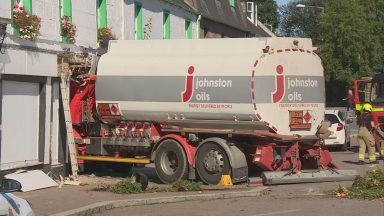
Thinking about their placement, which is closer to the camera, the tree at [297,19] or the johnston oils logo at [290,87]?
the johnston oils logo at [290,87]

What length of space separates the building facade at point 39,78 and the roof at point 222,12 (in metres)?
13.7

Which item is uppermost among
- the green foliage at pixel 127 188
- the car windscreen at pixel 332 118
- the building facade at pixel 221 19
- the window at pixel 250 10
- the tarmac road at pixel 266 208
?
the window at pixel 250 10

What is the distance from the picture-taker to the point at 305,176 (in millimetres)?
14320

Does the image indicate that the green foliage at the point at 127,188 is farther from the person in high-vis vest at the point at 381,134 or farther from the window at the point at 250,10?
the window at the point at 250,10

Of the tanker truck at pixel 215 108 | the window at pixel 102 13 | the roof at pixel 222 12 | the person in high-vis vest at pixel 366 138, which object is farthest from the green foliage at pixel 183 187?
the roof at pixel 222 12

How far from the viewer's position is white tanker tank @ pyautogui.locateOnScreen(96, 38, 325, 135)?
45.1 feet

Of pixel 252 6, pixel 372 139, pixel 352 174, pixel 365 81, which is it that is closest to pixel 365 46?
pixel 252 6

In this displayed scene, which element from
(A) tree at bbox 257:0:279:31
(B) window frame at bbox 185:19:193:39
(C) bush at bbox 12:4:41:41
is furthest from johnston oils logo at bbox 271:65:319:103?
(A) tree at bbox 257:0:279:31

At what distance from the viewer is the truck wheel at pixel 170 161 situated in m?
14.6

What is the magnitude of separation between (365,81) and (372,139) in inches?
158

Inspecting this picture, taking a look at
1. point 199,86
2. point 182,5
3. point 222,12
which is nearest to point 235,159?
point 199,86

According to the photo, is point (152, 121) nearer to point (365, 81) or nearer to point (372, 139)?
point (372, 139)

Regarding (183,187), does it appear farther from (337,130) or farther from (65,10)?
(337,130)

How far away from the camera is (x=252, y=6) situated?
4825 centimetres
